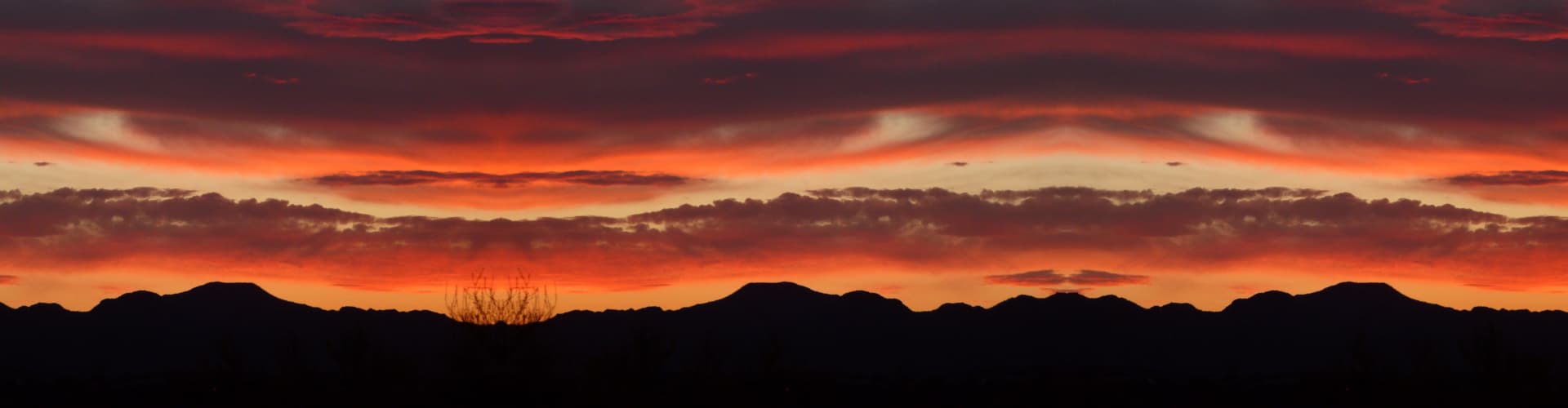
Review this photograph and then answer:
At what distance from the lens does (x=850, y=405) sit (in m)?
85.2

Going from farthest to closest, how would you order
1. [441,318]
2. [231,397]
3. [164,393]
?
1. [441,318]
2. [164,393]
3. [231,397]

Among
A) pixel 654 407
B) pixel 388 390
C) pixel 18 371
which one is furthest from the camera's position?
pixel 18 371

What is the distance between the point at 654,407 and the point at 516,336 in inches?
324

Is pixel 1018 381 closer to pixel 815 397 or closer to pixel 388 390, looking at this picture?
pixel 815 397

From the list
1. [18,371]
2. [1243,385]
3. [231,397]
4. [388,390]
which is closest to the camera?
[388,390]

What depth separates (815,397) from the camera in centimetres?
8475

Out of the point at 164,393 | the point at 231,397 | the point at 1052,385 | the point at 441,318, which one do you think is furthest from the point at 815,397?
the point at 441,318

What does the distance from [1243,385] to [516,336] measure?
6384 centimetres

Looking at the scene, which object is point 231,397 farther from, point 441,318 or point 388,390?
point 441,318

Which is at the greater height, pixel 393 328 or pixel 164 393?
pixel 393 328

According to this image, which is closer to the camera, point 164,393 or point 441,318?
point 164,393

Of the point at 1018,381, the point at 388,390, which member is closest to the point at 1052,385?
the point at 1018,381

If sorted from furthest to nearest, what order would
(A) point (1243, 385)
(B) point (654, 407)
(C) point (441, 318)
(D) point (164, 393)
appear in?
(C) point (441, 318) < (A) point (1243, 385) < (D) point (164, 393) < (B) point (654, 407)

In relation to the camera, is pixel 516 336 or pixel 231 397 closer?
pixel 516 336
